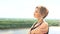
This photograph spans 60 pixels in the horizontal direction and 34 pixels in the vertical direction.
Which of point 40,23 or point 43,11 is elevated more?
point 43,11

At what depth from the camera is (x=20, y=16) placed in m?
1.49

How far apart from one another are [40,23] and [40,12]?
111 millimetres

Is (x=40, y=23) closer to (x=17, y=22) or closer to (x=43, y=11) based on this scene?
(x=43, y=11)

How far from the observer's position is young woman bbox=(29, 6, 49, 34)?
146cm

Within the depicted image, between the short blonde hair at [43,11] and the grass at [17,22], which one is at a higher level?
the short blonde hair at [43,11]

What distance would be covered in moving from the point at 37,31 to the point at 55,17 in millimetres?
251

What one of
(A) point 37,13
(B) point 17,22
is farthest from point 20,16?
(A) point 37,13

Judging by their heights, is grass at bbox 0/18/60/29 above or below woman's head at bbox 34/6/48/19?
below

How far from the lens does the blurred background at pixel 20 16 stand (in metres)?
1.46

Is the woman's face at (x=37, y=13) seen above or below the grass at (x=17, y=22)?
above

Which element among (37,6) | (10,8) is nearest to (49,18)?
(37,6)

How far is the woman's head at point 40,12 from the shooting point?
145 centimetres

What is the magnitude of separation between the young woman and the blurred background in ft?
0.12

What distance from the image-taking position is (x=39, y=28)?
1.47m
